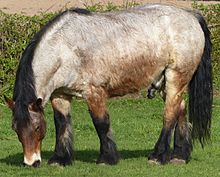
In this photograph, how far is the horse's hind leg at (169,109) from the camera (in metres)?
12.1

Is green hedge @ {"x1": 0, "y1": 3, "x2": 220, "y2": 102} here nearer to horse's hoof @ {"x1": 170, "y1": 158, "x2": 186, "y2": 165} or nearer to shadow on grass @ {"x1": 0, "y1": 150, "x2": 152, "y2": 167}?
shadow on grass @ {"x1": 0, "y1": 150, "x2": 152, "y2": 167}

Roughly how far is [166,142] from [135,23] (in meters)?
1.71

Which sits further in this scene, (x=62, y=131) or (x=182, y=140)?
(x=182, y=140)

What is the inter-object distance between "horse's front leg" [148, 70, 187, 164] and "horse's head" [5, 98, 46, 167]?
178cm

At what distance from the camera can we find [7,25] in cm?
1878

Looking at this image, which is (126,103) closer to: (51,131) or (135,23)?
(51,131)

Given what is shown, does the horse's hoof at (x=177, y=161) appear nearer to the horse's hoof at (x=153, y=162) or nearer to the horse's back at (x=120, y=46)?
the horse's hoof at (x=153, y=162)

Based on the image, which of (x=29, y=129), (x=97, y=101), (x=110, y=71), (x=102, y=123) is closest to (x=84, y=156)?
(x=102, y=123)

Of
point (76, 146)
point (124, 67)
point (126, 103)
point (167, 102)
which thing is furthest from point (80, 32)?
point (126, 103)

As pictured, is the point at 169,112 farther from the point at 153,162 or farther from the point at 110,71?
the point at 110,71

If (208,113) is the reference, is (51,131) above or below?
below

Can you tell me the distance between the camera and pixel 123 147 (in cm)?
1379

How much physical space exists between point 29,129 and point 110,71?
1433 millimetres

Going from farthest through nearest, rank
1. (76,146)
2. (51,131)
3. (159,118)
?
(159,118) < (51,131) < (76,146)
